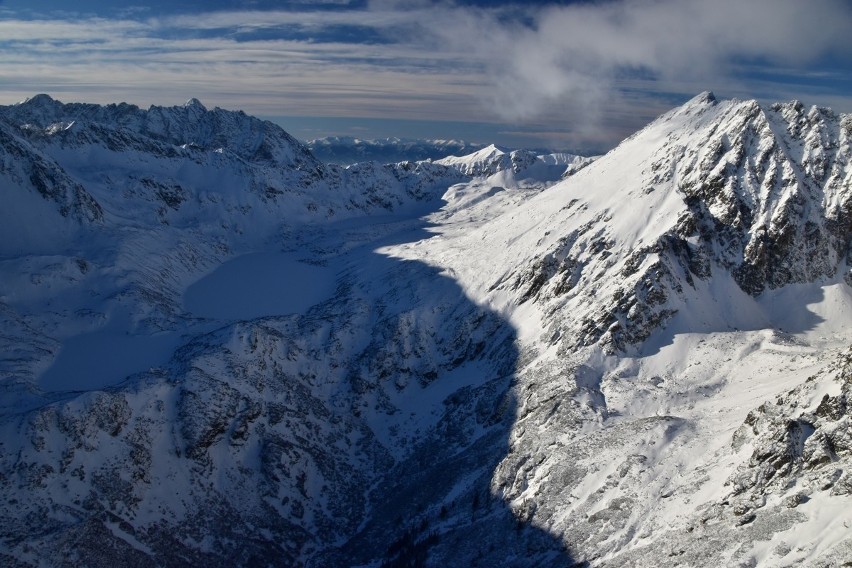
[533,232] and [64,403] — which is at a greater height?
[533,232]

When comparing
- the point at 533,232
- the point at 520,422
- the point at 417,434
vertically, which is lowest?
the point at 417,434

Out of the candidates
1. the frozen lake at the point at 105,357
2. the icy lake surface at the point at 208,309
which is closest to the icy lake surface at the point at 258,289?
the icy lake surface at the point at 208,309

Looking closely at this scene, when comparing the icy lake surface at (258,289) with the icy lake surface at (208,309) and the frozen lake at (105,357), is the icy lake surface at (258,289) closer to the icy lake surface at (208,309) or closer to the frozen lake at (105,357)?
the icy lake surface at (208,309)

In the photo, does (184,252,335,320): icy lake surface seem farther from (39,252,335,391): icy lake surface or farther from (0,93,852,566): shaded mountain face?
(0,93,852,566): shaded mountain face

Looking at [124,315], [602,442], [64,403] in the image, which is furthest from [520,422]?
[124,315]

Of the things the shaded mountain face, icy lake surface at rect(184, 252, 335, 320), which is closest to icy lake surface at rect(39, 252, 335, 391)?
icy lake surface at rect(184, 252, 335, 320)

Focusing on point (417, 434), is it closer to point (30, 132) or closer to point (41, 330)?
point (41, 330)
